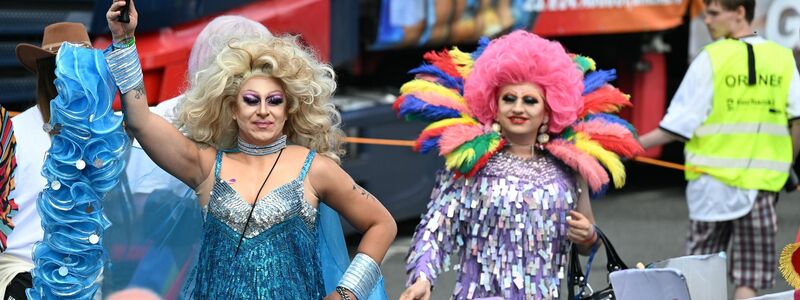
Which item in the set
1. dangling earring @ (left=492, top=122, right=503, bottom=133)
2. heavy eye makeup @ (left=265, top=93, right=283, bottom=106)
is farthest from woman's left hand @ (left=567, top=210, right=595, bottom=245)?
heavy eye makeup @ (left=265, top=93, right=283, bottom=106)

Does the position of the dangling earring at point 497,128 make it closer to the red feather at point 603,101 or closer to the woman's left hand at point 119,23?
the red feather at point 603,101

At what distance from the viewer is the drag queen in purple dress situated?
176 inches

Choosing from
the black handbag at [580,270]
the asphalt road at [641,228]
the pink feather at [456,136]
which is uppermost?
the pink feather at [456,136]

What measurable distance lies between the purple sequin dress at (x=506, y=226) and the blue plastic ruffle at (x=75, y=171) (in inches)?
50.6

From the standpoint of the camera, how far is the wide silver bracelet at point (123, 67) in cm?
348

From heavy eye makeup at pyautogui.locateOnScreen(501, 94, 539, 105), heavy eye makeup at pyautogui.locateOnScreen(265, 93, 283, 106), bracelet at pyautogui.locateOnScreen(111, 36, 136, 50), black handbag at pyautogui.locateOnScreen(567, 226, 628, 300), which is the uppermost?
bracelet at pyautogui.locateOnScreen(111, 36, 136, 50)

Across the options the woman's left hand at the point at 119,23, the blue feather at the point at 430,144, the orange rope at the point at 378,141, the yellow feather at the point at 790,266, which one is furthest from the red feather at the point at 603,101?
the orange rope at the point at 378,141

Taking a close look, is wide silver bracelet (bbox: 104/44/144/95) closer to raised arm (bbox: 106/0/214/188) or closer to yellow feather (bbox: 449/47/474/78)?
raised arm (bbox: 106/0/214/188)

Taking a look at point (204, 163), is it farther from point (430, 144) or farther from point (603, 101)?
point (603, 101)

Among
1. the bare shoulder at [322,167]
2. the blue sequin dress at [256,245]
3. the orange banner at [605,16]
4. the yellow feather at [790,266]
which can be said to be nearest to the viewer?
the blue sequin dress at [256,245]

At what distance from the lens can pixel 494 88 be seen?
4.56 metres

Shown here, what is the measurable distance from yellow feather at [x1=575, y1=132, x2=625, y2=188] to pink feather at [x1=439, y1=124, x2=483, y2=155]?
0.35 meters

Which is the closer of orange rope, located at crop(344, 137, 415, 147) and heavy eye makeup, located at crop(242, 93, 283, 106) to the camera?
heavy eye makeup, located at crop(242, 93, 283, 106)

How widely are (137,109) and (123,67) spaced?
11cm
